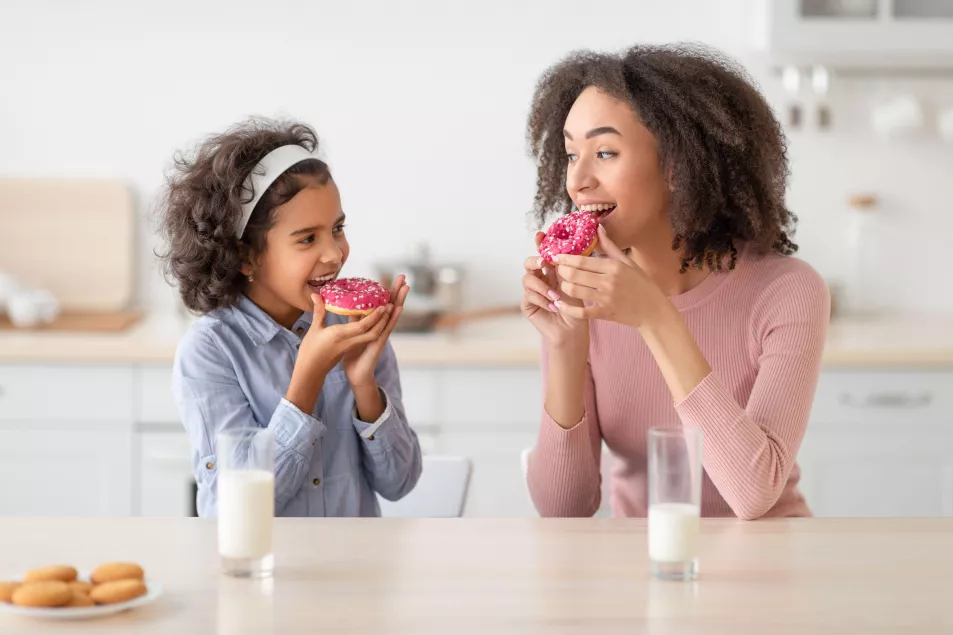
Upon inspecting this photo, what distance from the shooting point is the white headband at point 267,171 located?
5.52 ft

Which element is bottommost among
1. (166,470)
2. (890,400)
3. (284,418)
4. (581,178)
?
(166,470)

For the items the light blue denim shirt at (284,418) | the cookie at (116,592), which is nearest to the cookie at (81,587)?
the cookie at (116,592)

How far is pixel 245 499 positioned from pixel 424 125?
86.9 inches

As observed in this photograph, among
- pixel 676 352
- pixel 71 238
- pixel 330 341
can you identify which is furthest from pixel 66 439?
pixel 676 352

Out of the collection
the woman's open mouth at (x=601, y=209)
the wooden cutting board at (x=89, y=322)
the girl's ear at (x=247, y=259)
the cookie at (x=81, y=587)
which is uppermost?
the woman's open mouth at (x=601, y=209)

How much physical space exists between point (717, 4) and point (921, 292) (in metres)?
1.00

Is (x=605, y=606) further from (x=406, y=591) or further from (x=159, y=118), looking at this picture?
(x=159, y=118)

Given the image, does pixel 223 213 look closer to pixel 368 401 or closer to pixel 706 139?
pixel 368 401

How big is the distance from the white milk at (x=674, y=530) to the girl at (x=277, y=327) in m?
0.58

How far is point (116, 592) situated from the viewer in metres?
1.05

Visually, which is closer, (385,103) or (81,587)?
(81,587)

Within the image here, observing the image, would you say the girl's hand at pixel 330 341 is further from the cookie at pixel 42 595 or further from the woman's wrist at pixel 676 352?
the cookie at pixel 42 595

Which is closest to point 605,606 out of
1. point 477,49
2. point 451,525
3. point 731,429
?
point 451,525

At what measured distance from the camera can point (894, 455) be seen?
271 cm
